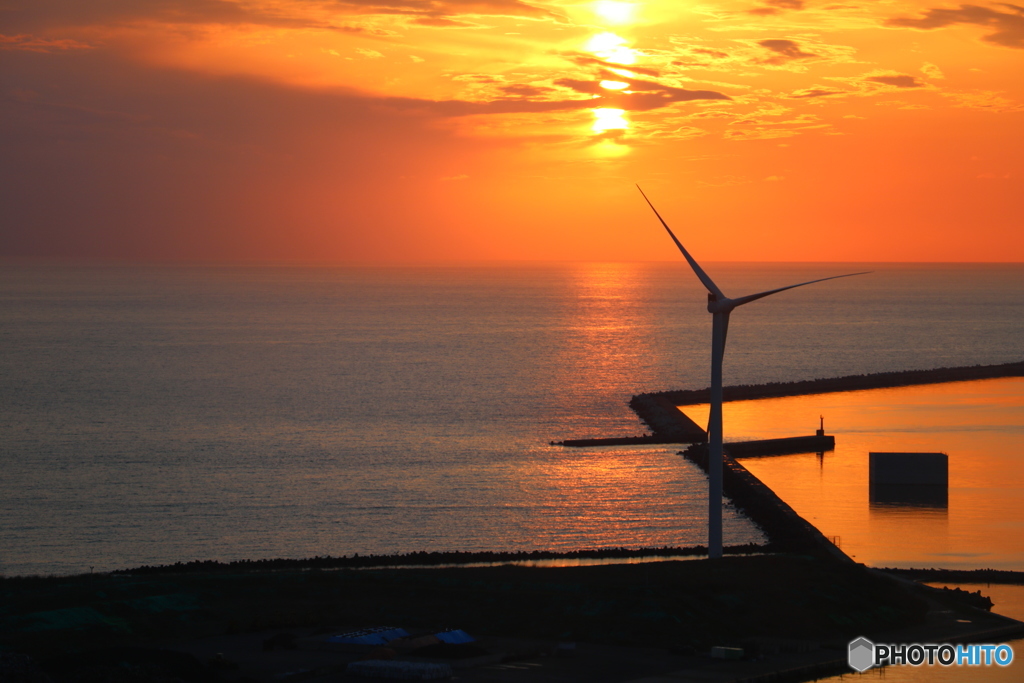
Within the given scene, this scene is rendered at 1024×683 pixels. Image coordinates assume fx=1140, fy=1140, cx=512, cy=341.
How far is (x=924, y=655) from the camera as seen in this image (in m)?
36.6

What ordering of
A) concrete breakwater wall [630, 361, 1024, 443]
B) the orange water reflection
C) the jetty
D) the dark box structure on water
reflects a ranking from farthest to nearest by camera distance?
concrete breakwater wall [630, 361, 1024, 443]
the jetty
the dark box structure on water
the orange water reflection

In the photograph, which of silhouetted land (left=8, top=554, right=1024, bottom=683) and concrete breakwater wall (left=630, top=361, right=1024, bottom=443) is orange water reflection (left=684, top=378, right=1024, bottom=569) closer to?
concrete breakwater wall (left=630, top=361, right=1024, bottom=443)

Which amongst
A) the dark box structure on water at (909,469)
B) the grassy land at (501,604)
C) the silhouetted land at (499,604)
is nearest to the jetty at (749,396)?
the dark box structure on water at (909,469)

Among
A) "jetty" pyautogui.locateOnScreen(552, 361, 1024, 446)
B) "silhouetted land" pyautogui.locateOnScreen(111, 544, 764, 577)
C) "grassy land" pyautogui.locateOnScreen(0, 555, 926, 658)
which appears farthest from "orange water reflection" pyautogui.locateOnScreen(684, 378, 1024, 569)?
"grassy land" pyautogui.locateOnScreen(0, 555, 926, 658)

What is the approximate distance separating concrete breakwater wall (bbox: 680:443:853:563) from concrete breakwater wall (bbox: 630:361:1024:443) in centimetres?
1789

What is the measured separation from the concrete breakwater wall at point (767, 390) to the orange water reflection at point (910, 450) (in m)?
2.68

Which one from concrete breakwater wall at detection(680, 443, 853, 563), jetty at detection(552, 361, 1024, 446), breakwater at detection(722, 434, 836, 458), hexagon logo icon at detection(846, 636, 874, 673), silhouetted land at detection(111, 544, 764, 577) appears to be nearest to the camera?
hexagon logo icon at detection(846, 636, 874, 673)

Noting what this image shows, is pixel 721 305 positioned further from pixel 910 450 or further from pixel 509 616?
pixel 910 450

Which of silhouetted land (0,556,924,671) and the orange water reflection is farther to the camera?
the orange water reflection

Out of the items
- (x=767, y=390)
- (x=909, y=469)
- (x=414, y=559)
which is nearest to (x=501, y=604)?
(x=414, y=559)

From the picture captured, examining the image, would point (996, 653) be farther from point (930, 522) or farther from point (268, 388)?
point (268, 388)

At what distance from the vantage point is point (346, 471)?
81812 millimetres

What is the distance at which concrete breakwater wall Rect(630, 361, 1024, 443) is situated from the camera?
100144 mm

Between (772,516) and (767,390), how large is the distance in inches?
2650
